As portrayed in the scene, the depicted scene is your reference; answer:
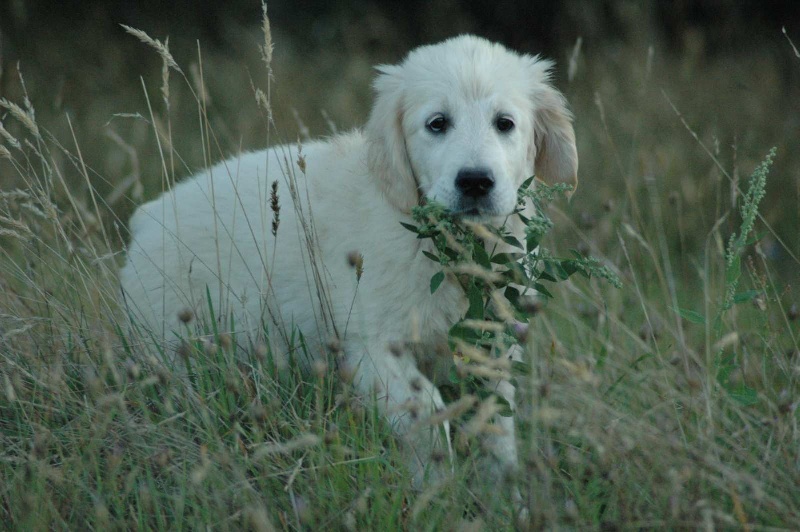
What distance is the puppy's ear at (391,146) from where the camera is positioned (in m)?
3.01

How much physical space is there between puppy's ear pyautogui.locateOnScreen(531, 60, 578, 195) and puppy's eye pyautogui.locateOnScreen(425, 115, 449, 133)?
16.2 inches

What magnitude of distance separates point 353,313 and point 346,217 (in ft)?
1.32

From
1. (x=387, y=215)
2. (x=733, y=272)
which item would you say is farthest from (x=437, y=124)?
(x=733, y=272)

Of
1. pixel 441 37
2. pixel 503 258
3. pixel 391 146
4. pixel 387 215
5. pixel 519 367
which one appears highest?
pixel 441 37

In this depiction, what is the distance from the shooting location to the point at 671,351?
11.3 ft

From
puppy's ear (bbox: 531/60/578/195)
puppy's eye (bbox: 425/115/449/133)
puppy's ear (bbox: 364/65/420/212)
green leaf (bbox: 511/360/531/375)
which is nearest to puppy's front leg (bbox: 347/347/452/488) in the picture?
green leaf (bbox: 511/360/531/375)

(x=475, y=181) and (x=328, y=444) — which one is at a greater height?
(x=475, y=181)

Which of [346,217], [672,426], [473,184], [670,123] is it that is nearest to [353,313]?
[346,217]

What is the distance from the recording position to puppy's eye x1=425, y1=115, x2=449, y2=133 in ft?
9.89

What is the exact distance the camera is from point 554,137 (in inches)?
129

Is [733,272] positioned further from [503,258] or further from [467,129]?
[467,129]

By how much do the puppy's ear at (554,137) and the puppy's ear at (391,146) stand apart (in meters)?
0.50

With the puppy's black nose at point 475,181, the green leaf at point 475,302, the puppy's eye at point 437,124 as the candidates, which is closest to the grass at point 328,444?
the green leaf at point 475,302

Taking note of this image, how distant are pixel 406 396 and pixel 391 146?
88 cm
